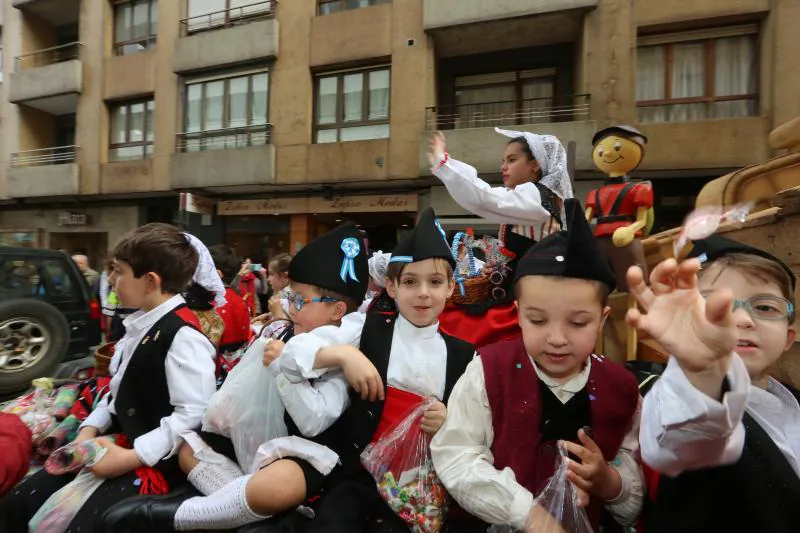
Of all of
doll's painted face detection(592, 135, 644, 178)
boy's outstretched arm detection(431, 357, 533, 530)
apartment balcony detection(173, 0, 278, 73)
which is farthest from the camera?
apartment balcony detection(173, 0, 278, 73)

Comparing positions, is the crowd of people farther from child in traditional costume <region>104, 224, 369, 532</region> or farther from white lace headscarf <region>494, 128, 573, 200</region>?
white lace headscarf <region>494, 128, 573, 200</region>

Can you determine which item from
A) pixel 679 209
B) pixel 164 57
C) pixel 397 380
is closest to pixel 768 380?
pixel 397 380

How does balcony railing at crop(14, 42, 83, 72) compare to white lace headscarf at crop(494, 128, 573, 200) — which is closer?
white lace headscarf at crop(494, 128, 573, 200)

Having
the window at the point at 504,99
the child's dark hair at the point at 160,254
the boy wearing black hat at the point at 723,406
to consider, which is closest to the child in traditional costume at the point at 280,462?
the child's dark hair at the point at 160,254

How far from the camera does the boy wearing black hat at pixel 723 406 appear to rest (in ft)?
3.01

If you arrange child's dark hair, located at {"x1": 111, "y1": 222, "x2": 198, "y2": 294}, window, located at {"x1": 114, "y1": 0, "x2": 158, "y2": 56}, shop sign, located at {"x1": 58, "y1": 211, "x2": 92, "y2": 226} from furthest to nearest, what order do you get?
shop sign, located at {"x1": 58, "y1": 211, "x2": 92, "y2": 226}
window, located at {"x1": 114, "y1": 0, "x2": 158, "y2": 56}
child's dark hair, located at {"x1": 111, "y1": 222, "x2": 198, "y2": 294}

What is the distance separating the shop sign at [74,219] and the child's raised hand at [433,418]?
17.0 metres

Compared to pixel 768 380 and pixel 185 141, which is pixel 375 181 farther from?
pixel 768 380

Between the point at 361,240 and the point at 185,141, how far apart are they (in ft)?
42.8

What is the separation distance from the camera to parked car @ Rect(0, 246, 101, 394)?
4.55 m

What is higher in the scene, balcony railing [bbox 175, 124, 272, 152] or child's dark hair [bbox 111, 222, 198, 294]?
balcony railing [bbox 175, 124, 272, 152]

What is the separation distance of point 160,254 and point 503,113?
10077 mm

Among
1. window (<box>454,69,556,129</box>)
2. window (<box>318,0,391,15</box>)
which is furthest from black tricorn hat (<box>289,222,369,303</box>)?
window (<box>318,0,391,15</box>)

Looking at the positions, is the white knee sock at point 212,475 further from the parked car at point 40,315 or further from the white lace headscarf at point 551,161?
the parked car at point 40,315
